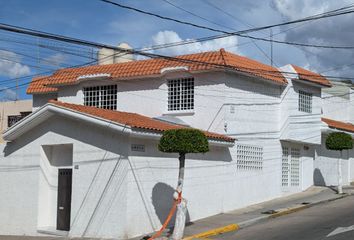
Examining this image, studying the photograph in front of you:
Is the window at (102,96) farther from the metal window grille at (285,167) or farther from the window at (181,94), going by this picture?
the metal window grille at (285,167)

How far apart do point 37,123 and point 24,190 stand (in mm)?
2236

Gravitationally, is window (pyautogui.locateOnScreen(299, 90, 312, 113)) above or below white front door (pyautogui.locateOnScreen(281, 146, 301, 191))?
above

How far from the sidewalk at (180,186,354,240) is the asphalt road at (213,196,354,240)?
0.33 metres

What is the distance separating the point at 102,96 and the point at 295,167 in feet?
30.0

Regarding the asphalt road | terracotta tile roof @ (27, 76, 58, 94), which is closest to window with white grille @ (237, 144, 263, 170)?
the asphalt road

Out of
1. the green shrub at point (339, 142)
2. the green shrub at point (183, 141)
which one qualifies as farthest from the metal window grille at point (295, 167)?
the green shrub at point (183, 141)

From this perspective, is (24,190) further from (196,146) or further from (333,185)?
(333,185)

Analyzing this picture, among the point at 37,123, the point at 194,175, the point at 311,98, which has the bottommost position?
the point at 194,175

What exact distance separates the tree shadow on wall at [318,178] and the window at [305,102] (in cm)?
353

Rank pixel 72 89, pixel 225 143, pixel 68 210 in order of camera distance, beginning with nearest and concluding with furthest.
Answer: pixel 68 210, pixel 225 143, pixel 72 89

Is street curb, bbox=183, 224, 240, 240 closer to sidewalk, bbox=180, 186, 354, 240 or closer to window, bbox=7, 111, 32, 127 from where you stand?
sidewalk, bbox=180, 186, 354, 240

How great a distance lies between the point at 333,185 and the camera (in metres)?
26.9

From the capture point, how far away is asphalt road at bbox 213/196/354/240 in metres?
13.0

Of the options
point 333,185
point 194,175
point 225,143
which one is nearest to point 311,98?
point 333,185
